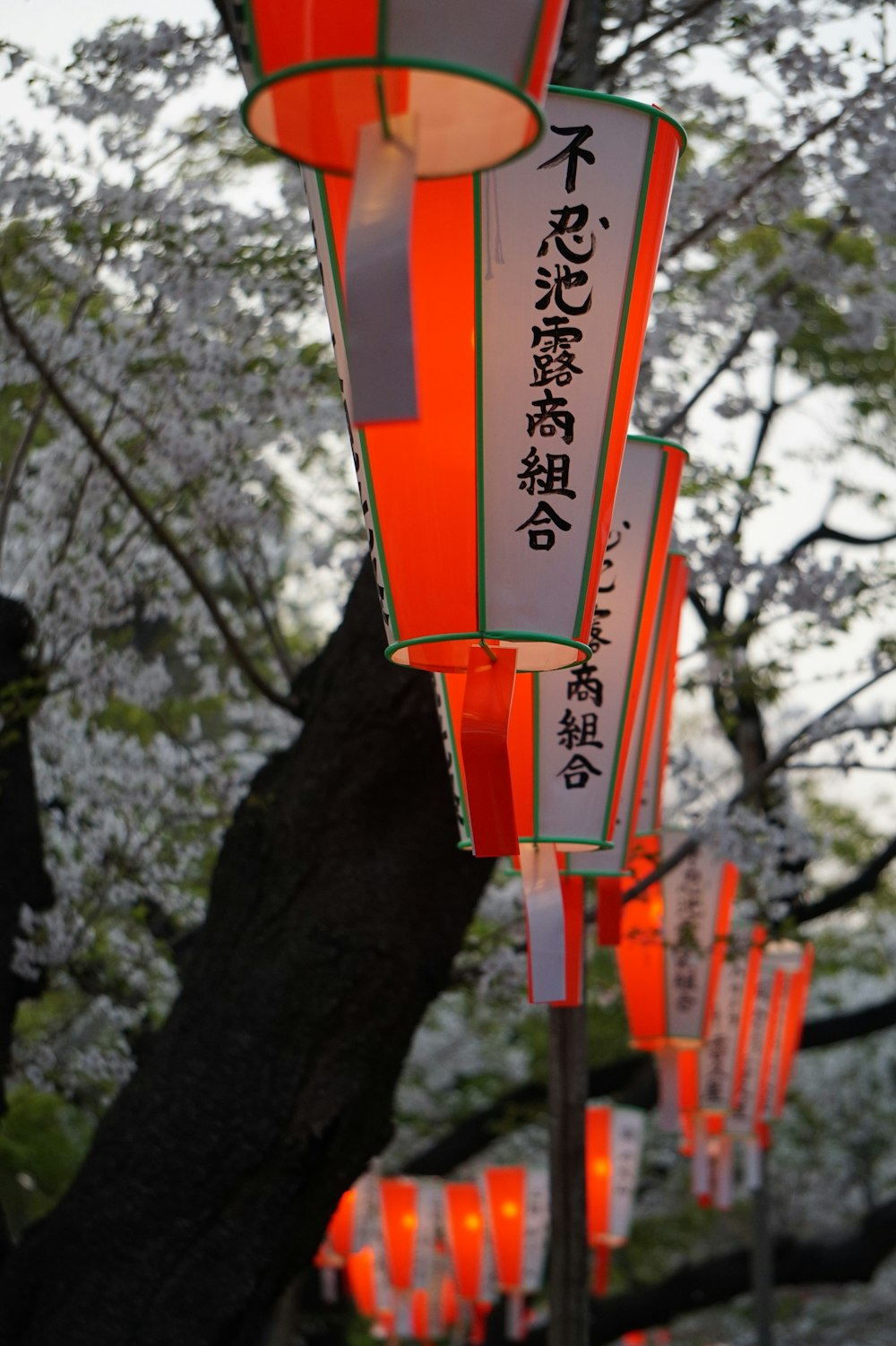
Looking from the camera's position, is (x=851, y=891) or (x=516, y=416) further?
(x=851, y=891)

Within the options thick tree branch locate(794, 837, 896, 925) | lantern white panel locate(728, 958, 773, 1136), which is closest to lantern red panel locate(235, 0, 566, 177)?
thick tree branch locate(794, 837, 896, 925)

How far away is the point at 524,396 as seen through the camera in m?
2.55

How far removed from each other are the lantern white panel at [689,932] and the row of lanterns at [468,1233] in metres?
2.65

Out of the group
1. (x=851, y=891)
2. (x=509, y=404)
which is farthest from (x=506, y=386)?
(x=851, y=891)

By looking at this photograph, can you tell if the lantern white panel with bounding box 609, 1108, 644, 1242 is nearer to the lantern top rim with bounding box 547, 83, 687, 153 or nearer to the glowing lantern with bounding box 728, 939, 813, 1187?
the glowing lantern with bounding box 728, 939, 813, 1187

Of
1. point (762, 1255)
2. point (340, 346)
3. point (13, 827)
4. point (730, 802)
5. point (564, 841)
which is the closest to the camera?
point (340, 346)

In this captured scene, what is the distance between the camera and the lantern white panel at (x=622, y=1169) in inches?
388

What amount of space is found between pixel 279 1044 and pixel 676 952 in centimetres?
335

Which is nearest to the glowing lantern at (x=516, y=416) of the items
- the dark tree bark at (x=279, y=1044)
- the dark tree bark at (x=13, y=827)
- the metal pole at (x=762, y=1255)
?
the dark tree bark at (x=279, y=1044)

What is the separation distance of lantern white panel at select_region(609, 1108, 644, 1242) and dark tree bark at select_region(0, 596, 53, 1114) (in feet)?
17.1

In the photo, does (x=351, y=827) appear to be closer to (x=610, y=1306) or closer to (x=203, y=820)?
(x=203, y=820)

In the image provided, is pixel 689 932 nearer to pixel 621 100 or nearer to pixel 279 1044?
pixel 279 1044

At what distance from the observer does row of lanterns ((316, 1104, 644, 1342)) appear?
32.6 feet

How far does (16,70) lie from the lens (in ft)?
18.9
